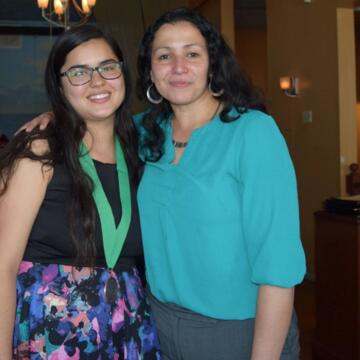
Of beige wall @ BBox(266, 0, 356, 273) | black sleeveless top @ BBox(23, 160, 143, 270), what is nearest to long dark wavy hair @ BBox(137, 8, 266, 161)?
black sleeveless top @ BBox(23, 160, 143, 270)

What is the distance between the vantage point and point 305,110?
215 inches

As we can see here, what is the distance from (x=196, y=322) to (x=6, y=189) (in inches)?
25.2

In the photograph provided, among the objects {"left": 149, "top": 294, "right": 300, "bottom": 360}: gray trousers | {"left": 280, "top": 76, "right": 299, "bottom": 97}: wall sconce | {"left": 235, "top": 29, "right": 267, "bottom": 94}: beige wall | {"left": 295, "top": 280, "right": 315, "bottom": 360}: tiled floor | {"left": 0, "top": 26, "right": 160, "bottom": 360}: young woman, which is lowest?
{"left": 295, "top": 280, "right": 315, "bottom": 360}: tiled floor

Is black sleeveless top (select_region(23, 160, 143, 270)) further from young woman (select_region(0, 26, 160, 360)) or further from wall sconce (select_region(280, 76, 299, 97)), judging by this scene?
wall sconce (select_region(280, 76, 299, 97))

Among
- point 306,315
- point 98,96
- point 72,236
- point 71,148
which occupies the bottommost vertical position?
point 306,315

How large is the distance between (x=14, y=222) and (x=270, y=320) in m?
0.74

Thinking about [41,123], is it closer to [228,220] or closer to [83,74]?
[83,74]

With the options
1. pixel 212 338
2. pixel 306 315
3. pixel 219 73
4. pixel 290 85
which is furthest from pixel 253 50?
pixel 212 338

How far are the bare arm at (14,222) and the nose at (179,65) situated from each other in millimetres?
482

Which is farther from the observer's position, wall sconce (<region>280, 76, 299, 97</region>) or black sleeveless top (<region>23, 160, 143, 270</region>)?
wall sconce (<region>280, 76, 299, 97</region>)

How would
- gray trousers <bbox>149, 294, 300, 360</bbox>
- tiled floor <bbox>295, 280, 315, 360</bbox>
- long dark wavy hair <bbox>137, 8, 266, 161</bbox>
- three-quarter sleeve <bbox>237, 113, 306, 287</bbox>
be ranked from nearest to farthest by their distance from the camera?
three-quarter sleeve <bbox>237, 113, 306, 287</bbox>, gray trousers <bbox>149, 294, 300, 360</bbox>, long dark wavy hair <bbox>137, 8, 266, 161</bbox>, tiled floor <bbox>295, 280, 315, 360</bbox>

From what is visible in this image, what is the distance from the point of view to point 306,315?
13.2ft

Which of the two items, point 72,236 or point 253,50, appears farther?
point 253,50

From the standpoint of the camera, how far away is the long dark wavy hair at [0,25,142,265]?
1433 millimetres
